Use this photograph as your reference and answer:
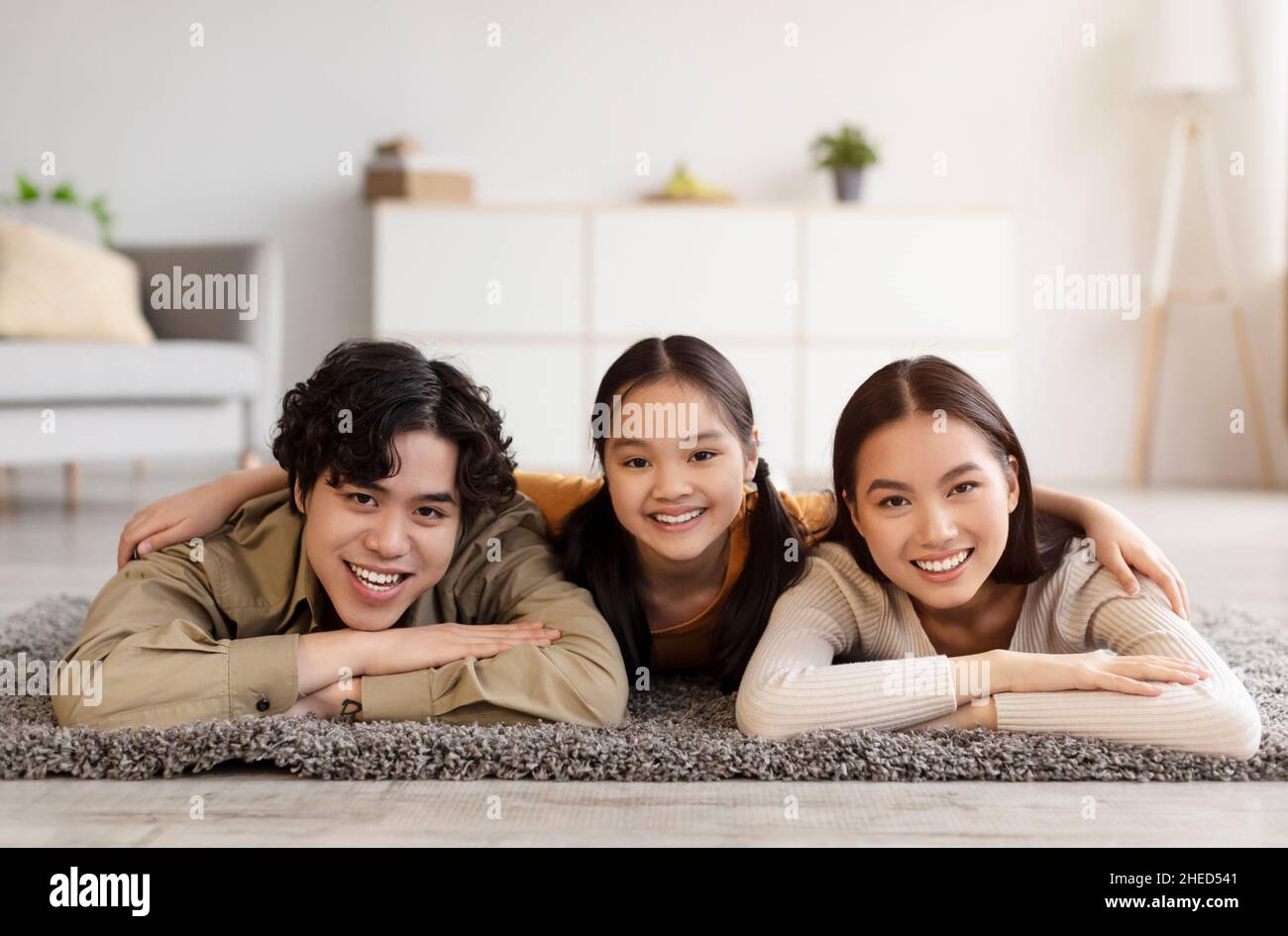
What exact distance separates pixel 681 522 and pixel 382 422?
35 cm

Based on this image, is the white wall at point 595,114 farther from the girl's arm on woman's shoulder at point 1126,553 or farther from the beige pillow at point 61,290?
the girl's arm on woman's shoulder at point 1126,553

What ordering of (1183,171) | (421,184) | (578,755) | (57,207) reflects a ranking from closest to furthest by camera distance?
(578,755), (57,207), (421,184), (1183,171)

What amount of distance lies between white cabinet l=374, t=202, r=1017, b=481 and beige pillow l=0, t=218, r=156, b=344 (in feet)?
3.68

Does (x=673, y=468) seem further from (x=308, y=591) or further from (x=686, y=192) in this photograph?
(x=686, y=192)

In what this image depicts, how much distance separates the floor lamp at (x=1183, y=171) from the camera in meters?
4.46

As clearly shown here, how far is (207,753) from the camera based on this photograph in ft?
3.92

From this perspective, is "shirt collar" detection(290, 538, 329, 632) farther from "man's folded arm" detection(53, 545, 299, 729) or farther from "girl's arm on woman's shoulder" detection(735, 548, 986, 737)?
"girl's arm on woman's shoulder" detection(735, 548, 986, 737)

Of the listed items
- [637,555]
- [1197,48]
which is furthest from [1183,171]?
[637,555]

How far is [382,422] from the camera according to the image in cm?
140

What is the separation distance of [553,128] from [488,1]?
53 cm

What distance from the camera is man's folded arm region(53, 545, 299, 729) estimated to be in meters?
1.29

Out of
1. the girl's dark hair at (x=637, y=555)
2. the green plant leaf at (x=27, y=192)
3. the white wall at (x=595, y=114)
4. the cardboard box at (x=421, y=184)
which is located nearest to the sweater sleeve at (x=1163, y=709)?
the girl's dark hair at (x=637, y=555)

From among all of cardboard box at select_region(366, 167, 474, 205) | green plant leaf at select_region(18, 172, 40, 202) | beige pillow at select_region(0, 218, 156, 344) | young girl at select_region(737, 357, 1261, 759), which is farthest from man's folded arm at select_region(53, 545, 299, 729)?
green plant leaf at select_region(18, 172, 40, 202)

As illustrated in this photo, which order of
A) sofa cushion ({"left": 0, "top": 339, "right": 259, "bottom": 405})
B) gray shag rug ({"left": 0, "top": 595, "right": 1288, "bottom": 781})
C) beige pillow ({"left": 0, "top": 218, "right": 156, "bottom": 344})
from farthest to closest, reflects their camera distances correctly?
beige pillow ({"left": 0, "top": 218, "right": 156, "bottom": 344}) < sofa cushion ({"left": 0, "top": 339, "right": 259, "bottom": 405}) < gray shag rug ({"left": 0, "top": 595, "right": 1288, "bottom": 781})
